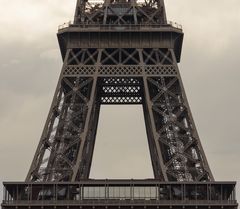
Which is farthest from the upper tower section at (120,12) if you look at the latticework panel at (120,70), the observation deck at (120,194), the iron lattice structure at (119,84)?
the observation deck at (120,194)

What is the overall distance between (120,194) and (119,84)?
53.6 ft

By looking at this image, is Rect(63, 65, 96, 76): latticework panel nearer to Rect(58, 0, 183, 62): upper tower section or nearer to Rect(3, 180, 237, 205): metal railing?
Rect(58, 0, 183, 62): upper tower section

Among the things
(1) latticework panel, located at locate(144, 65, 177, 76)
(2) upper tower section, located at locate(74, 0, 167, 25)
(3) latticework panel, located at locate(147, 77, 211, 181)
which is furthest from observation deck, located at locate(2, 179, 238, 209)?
(2) upper tower section, located at locate(74, 0, 167, 25)

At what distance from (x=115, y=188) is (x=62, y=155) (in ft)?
21.1

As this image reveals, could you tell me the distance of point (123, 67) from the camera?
146m

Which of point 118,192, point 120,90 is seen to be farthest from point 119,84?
point 118,192

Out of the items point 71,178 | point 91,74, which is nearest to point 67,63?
point 91,74

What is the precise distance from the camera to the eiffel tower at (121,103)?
137 metres

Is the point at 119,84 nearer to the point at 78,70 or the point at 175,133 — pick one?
the point at 78,70

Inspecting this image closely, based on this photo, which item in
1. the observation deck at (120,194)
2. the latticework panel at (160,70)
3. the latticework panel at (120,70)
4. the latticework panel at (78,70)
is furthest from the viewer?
the latticework panel at (78,70)

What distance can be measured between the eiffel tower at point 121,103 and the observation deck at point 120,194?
90 mm

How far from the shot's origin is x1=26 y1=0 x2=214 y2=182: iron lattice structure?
14100cm

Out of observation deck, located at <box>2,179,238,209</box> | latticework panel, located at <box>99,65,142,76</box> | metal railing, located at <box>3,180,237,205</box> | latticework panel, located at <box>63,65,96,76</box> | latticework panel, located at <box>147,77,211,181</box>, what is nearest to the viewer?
observation deck, located at <box>2,179,238,209</box>

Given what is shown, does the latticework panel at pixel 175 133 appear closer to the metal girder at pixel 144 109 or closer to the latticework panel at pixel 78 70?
the metal girder at pixel 144 109
